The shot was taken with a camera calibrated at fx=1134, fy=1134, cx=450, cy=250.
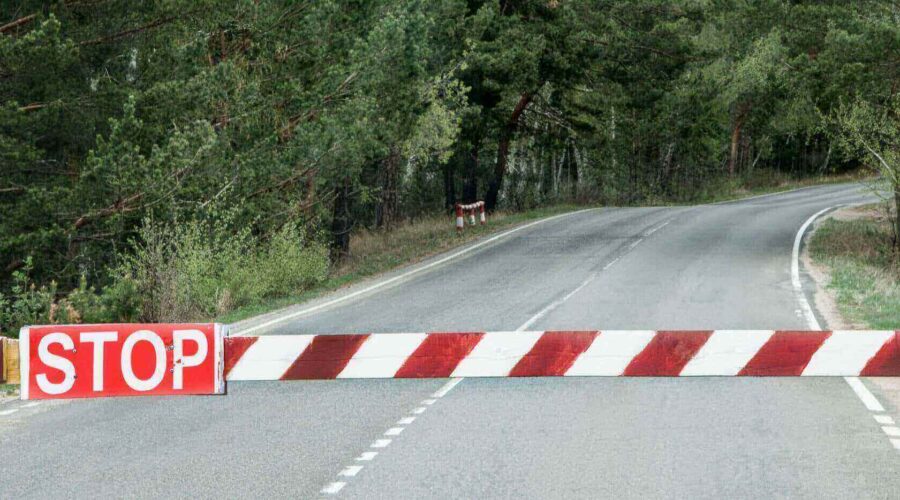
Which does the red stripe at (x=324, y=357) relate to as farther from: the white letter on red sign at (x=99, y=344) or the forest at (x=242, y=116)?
the forest at (x=242, y=116)

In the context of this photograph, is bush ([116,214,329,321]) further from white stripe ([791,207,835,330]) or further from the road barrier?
the road barrier

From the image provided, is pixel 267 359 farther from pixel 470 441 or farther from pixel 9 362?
pixel 470 441

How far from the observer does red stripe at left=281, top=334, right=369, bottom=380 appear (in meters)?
6.72

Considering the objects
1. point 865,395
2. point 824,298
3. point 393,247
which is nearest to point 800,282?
point 824,298

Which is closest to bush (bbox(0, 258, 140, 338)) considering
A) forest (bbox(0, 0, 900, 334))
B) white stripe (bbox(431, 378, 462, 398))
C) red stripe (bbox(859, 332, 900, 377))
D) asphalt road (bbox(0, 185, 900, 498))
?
forest (bbox(0, 0, 900, 334))

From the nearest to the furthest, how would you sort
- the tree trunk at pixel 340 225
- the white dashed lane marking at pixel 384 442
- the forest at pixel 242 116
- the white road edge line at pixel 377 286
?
the white dashed lane marking at pixel 384 442, the white road edge line at pixel 377 286, the forest at pixel 242 116, the tree trunk at pixel 340 225

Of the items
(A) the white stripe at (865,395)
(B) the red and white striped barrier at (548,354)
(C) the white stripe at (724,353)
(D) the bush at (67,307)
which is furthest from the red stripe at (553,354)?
(D) the bush at (67,307)

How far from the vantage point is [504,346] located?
22.2 feet

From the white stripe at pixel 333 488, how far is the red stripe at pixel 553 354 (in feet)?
4.33

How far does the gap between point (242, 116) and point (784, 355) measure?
53.1ft

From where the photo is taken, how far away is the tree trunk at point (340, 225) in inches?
1093

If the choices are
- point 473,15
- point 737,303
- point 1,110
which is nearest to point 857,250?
point 737,303

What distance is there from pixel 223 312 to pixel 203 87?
3.94m

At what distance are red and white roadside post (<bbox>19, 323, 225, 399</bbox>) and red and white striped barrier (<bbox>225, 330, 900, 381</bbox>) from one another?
0.17 metres
